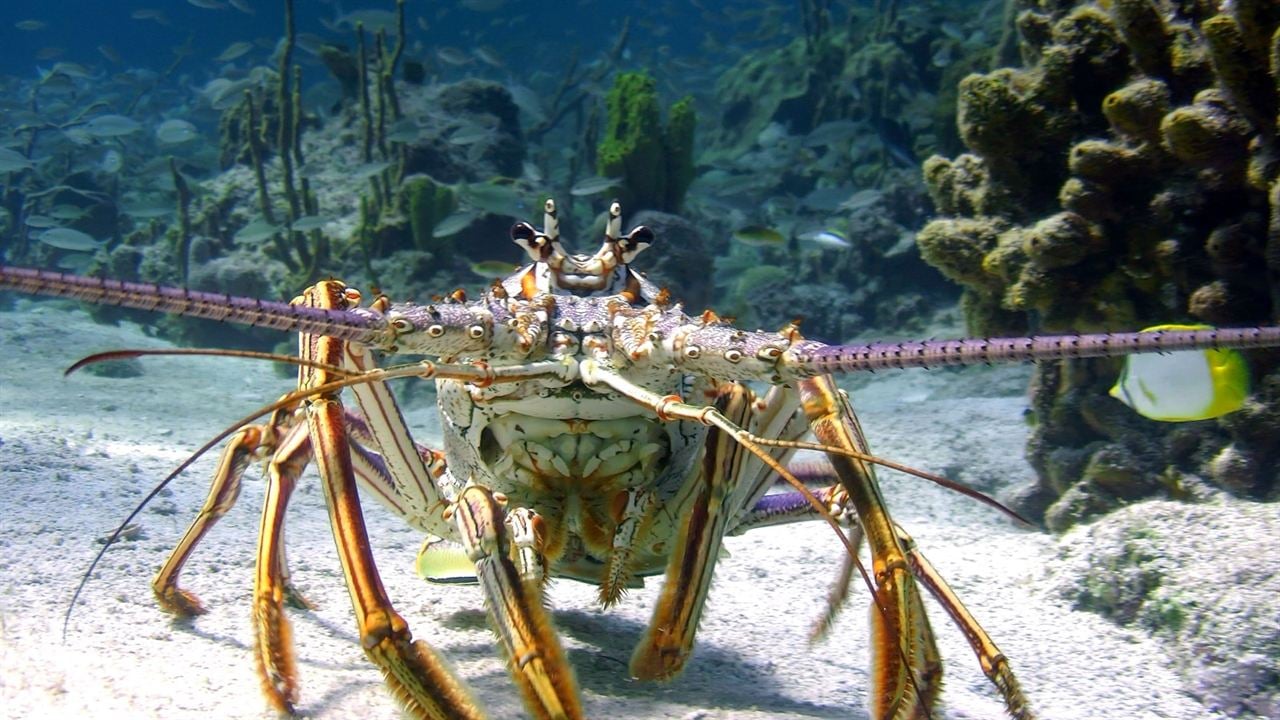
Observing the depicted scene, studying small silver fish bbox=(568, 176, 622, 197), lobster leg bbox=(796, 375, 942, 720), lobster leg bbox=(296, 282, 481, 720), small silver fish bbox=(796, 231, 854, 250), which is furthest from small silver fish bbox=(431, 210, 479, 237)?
lobster leg bbox=(796, 375, 942, 720)

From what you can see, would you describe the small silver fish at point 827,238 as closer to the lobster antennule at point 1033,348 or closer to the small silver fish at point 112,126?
the lobster antennule at point 1033,348

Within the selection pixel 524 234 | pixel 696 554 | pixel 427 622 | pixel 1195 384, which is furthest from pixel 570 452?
pixel 1195 384

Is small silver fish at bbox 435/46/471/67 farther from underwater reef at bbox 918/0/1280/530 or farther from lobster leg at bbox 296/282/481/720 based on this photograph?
lobster leg at bbox 296/282/481/720

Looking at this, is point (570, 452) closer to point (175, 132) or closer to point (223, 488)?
point (223, 488)

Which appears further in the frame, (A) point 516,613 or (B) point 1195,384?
(B) point 1195,384

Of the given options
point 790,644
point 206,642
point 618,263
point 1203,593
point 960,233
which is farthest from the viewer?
point 960,233

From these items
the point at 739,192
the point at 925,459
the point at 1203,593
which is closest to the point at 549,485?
the point at 1203,593

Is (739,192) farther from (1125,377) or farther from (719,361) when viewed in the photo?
(719,361)
